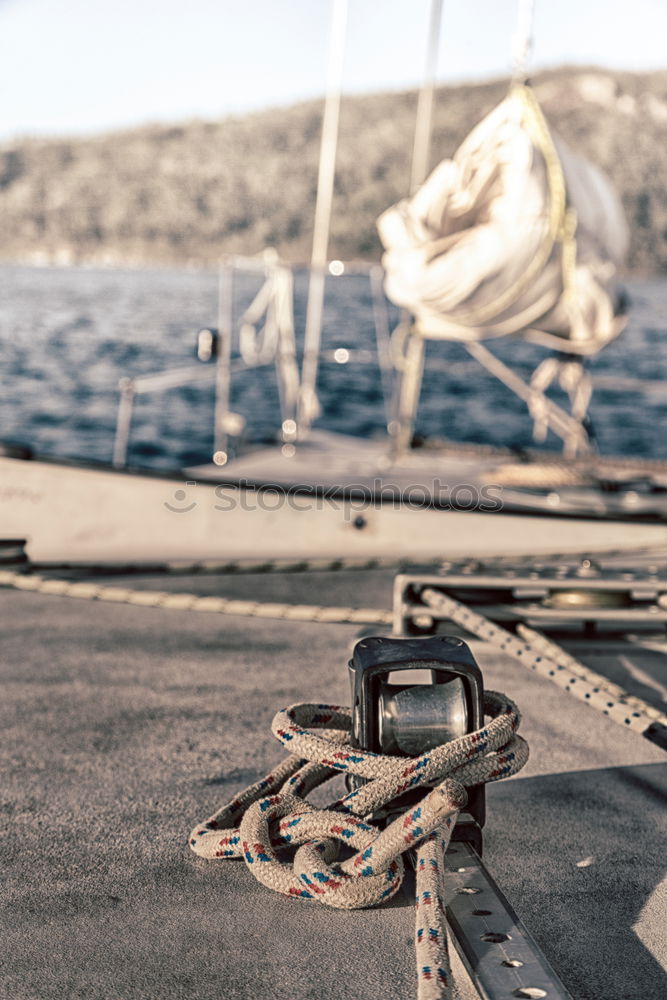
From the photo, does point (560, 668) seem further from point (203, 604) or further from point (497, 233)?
point (497, 233)

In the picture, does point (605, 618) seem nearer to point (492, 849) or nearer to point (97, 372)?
point (492, 849)

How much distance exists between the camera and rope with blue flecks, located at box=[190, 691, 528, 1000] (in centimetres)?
195

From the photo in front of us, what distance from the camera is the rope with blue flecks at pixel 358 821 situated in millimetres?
1954

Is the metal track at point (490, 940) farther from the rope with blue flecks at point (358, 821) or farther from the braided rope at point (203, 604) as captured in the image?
the braided rope at point (203, 604)

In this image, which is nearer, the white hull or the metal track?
the metal track

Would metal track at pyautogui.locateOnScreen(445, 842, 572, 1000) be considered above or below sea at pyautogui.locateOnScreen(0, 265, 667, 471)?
below

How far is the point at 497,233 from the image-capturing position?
6516 millimetres

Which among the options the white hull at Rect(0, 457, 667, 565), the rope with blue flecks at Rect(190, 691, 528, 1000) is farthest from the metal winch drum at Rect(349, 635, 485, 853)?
the white hull at Rect(0, 457, 667, 565)

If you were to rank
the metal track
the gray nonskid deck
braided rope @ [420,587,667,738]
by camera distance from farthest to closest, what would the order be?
1. braided rope @ [420,587,667,738]
2. the gray nonskid deck
3. the metal track

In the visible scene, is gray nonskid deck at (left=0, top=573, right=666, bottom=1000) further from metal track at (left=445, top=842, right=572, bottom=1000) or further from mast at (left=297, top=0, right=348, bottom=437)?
mast at (left=297, top=0, right=348, bottom=437)

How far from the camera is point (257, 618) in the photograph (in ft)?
15.0

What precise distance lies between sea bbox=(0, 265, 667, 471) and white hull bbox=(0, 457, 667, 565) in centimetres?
92

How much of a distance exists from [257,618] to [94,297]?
96.3 meters

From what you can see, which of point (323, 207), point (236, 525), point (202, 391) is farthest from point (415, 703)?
point (202, 391)
